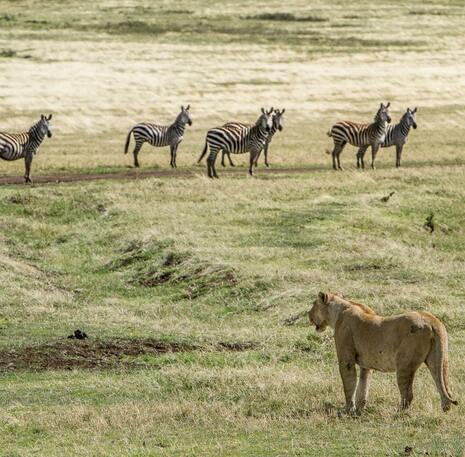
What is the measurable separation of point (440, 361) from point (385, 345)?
2.04 ft

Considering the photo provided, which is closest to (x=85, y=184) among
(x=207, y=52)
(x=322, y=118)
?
(x=322, y=118)

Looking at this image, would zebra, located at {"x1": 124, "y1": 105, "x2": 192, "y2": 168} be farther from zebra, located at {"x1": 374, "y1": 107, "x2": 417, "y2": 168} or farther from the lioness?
the lioness

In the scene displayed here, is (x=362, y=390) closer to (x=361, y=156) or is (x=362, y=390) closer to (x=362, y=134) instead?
(x=361, y=156)

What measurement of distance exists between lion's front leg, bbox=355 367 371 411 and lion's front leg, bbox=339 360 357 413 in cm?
8

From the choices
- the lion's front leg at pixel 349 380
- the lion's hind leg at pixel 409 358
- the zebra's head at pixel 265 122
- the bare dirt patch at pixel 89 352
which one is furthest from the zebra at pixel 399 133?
the lion's hind leg at pixel 409 358

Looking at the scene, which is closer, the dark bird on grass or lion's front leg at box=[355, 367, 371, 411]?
lion's front leg at box=[355, 367, 371, 411]

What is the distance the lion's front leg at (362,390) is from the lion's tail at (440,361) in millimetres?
997

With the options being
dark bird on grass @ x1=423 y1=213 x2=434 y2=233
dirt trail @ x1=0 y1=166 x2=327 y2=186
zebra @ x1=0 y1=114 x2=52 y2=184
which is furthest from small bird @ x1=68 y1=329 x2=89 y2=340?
zebra @ x1=0 y1=114 x2=52 y2=184

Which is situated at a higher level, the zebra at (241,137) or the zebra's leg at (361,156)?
the zebra at (241,137)

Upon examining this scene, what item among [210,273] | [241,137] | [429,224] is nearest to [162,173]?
[241,137]

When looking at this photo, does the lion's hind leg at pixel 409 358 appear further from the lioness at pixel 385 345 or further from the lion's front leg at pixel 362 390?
the lion's front leg at pixel 362 390

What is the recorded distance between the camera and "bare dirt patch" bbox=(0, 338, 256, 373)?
17.5 metres

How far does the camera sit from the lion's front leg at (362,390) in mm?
13289

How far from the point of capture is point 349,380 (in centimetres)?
1318
